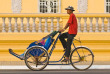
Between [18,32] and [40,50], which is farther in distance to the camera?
[18,32]

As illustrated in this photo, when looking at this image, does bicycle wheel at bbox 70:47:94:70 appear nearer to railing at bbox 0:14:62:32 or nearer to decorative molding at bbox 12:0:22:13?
railing at bbox 0:14:62:32

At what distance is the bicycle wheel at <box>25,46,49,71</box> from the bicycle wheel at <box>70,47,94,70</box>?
754 millimetres

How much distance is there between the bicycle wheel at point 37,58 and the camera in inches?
414

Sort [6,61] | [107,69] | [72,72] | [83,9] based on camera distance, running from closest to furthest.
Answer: [72,72] → [107,69] → [6,61] → [83,9]

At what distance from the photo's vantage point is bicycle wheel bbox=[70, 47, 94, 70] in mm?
10609

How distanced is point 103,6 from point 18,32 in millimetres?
6710

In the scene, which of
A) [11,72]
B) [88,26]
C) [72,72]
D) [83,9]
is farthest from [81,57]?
[83,9]

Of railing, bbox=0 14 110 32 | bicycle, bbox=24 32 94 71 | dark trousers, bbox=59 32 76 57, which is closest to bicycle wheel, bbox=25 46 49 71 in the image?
bicycle, bbox=24 32 94 71

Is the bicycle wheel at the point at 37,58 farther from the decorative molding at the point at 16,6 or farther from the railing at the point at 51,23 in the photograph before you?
the decorative molding at the point at 16,6

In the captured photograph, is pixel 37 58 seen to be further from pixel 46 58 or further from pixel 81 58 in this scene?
pixel 81 58

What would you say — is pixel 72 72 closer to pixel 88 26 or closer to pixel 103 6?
pixel 88 26

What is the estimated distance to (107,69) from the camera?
1125 cm

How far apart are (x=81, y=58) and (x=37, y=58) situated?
4.09 feet

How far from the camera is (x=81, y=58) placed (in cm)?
1082
